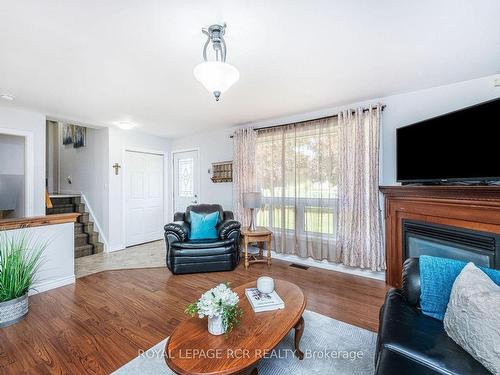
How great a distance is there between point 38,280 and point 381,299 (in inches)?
154

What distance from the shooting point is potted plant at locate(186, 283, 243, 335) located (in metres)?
1.36

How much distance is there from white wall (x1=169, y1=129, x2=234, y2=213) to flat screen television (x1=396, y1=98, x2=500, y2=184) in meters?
2.88

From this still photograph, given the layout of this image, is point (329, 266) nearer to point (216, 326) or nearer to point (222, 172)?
point (222, 172)

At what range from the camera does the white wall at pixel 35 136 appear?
11.3 feet

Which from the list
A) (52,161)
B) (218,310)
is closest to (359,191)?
(218,310)

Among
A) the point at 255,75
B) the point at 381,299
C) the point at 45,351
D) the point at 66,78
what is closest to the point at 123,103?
the point at 66,78

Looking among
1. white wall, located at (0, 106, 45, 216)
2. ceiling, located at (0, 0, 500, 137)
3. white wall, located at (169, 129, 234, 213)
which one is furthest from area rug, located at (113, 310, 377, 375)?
white wall, located at (0, 106, 45, 216)

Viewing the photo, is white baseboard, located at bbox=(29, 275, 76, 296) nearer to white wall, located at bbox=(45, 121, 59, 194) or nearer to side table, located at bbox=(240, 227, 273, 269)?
side table, located at bbox=(240, 227, 273, 269)

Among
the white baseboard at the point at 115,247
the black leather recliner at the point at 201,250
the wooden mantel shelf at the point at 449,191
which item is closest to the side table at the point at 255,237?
the black leather recliner at the point at 201,250

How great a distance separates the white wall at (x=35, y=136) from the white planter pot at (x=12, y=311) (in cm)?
183

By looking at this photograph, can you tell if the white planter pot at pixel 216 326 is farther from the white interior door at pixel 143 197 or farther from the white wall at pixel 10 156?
the white wall at pixel 10 156

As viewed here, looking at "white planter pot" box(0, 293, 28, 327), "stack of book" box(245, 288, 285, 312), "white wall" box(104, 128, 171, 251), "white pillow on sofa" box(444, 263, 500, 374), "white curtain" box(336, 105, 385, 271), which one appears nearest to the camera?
"white pillow on sofa" box(444, 263, 500, 374)

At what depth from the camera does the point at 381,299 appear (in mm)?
2641

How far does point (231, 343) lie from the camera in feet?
4.33
